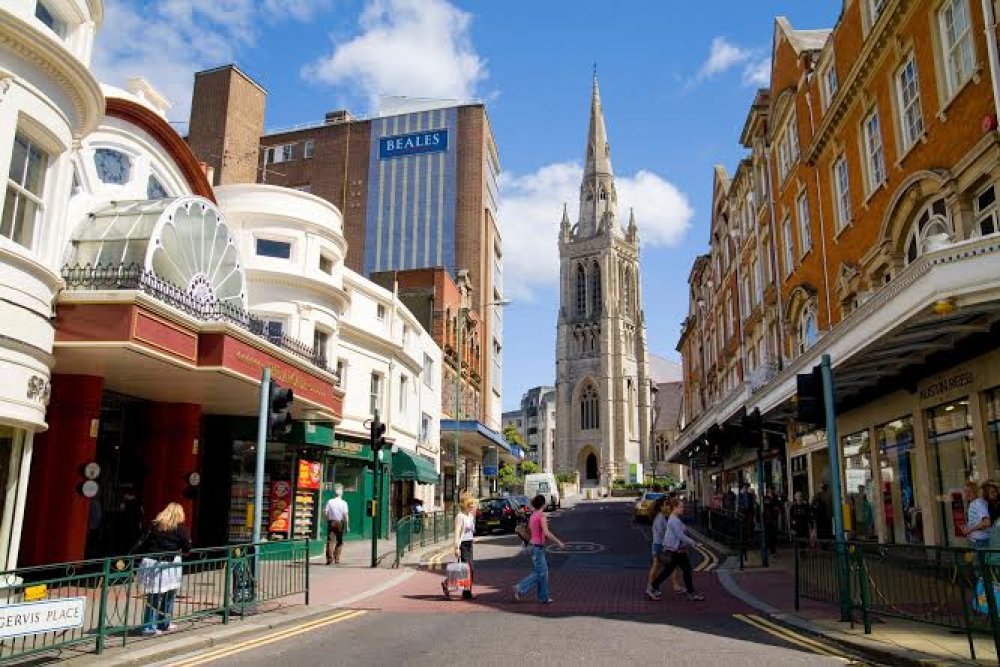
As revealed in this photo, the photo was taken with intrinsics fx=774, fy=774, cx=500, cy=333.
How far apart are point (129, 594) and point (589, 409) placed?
102325mm

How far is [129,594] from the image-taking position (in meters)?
8.61

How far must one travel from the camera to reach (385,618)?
1082cm

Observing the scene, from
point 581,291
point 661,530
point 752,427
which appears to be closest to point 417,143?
point 752,427

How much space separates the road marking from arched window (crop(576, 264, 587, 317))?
101706mm

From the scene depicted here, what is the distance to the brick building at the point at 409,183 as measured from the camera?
5788 cm

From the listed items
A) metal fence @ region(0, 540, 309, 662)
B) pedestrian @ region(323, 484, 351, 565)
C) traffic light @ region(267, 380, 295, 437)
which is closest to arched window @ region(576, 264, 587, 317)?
pedestrian @ region(323, 484, 351, 565)

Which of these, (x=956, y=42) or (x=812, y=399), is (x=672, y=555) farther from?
(x=956, y=42)

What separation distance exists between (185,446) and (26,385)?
22.0 ft

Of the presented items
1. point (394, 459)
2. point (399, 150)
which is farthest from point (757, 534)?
point (399, 150)

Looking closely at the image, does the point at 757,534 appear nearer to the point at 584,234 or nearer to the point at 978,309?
the point at 978,309

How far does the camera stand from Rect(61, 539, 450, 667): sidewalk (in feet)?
26.3

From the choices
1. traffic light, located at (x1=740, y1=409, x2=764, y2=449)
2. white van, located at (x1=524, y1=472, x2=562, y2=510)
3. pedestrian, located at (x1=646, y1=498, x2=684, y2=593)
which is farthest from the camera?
white van, located at (x1=524, y1=472, x2=562, y2=510)

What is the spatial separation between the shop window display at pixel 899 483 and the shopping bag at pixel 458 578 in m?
9.46

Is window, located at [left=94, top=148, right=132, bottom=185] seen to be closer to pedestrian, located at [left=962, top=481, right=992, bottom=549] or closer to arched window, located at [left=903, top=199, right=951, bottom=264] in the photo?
arched window, located at [left=903, top=199, right=951, bottom=264]
